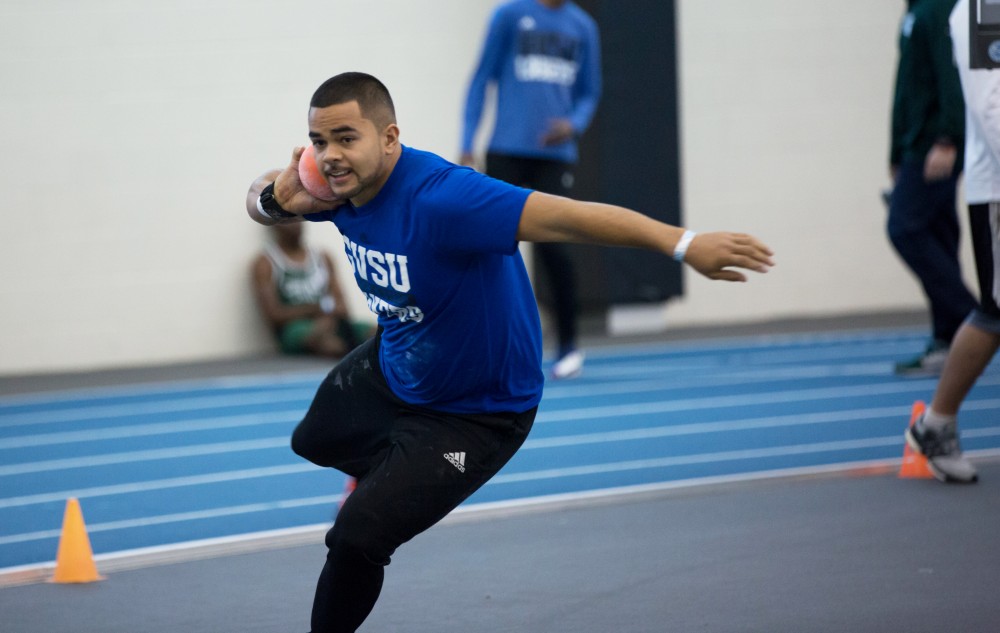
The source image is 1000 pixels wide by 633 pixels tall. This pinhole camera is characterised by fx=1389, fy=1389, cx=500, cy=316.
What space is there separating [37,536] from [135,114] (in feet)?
16.5

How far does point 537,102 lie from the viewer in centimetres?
832

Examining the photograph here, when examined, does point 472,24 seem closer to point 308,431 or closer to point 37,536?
point 37,536

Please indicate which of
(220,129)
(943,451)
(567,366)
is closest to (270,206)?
(943,451)

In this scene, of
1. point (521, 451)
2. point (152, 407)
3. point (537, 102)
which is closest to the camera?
point (521, 451)

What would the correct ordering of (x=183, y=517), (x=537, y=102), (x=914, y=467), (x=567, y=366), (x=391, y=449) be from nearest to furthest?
(x=391, y=449) < (x=183, y=517) < (x=914, y=467) < (x=537, y=102) < (x=567, y=366)

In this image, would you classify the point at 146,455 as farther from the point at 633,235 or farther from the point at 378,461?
the point at 633,235

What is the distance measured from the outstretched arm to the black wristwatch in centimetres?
92

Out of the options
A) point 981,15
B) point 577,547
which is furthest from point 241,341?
point 981,15

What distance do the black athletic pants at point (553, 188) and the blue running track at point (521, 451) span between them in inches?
16.9

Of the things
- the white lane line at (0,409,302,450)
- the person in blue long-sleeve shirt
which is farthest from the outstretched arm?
the person in blue long-sleeve shirt

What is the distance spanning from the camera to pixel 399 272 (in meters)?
3.56

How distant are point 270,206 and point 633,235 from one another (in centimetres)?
125

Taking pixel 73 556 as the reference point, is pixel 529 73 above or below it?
above

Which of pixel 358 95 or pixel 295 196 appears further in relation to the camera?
pixel 295 196
